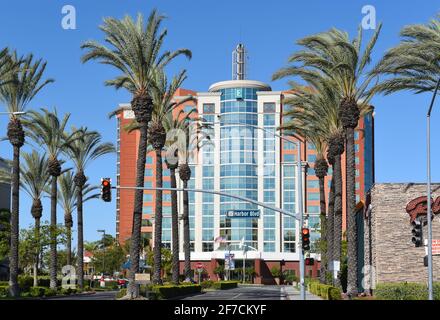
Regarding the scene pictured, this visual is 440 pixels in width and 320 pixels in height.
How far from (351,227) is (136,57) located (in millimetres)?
17356

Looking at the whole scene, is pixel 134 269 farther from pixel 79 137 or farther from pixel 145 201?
pixel 145 201

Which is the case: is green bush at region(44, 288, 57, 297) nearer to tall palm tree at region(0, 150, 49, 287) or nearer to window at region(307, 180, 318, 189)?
tall palm tree at region(0, 150, 49, 287)

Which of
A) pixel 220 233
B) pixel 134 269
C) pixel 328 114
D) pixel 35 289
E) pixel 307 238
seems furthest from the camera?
pixel 220 233

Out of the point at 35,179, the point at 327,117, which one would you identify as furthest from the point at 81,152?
the point at 327,117

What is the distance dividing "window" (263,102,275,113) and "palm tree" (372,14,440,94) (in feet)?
349

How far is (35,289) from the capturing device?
6556 cm

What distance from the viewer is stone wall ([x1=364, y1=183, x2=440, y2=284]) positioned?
2068 inches

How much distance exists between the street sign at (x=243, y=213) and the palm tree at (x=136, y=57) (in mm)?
91741

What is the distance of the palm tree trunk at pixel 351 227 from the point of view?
4869 centimetres

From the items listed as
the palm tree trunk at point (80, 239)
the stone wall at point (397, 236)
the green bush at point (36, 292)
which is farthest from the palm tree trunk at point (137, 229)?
the palm tree trunk at point (80, 239)

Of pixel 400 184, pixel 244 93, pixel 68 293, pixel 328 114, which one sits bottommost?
pixel 68 293

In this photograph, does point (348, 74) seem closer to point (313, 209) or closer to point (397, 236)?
point (397, 236)

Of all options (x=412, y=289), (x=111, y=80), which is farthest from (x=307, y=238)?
(x=111, y=80)
